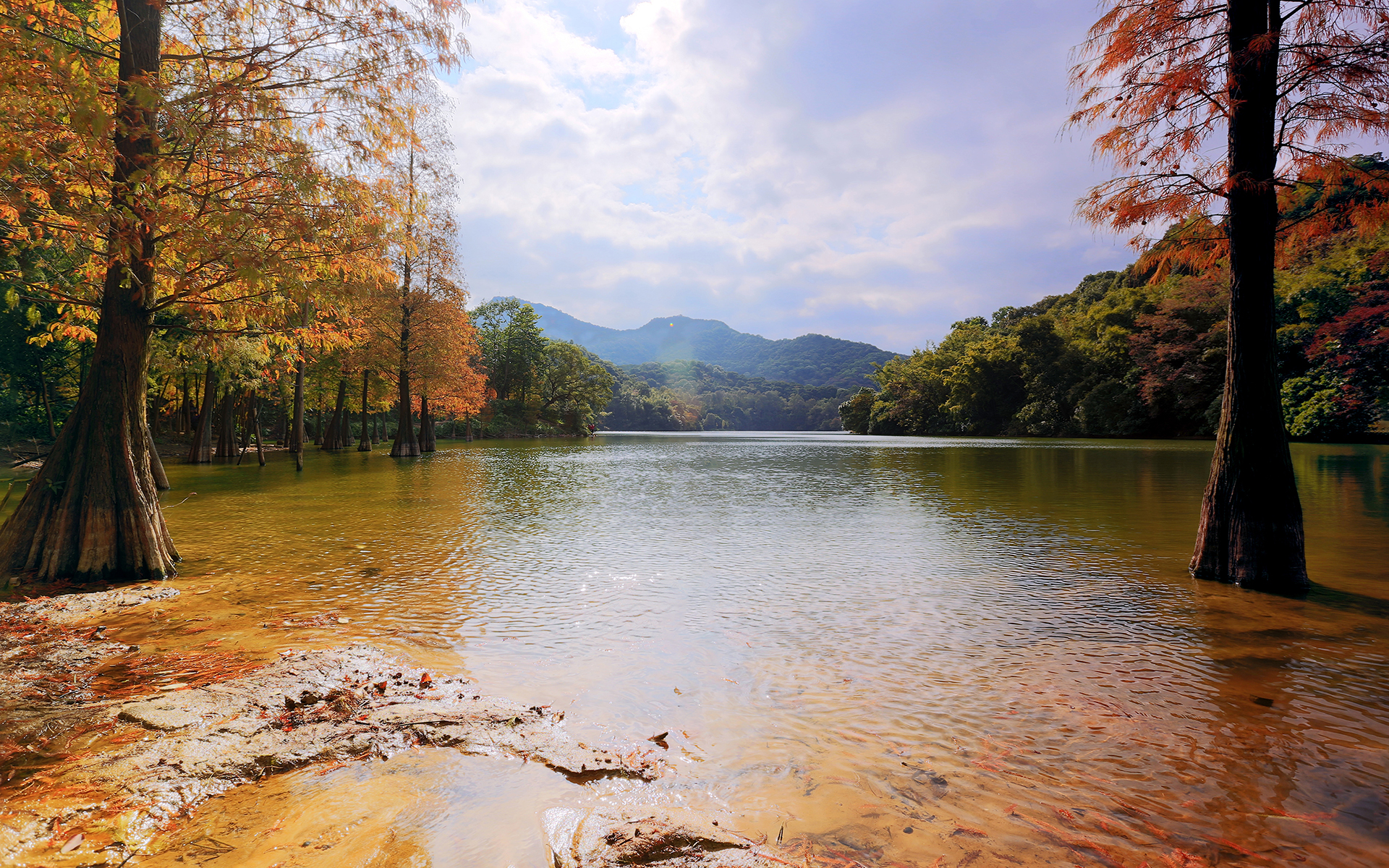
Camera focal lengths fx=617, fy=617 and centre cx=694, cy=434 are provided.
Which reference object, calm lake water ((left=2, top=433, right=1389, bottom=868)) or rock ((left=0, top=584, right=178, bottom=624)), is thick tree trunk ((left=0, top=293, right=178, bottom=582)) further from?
calm lake water ((left=2, top=433, right=1389, bottom=868))

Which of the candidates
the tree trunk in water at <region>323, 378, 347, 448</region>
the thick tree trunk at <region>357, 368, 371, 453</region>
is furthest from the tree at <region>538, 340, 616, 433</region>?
the thick tree trunk at <region>357, 368, 371, 453</region>

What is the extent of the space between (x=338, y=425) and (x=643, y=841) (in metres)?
48.7

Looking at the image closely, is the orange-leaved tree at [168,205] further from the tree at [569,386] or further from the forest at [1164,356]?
the tree at [569,386]

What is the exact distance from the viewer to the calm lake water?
122 inches

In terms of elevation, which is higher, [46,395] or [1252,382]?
[46,395]

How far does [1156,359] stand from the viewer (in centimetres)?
4962

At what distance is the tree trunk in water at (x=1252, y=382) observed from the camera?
26.2 ft

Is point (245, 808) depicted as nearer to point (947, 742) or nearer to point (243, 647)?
point (243, 647)

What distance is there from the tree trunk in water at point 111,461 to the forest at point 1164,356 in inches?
532

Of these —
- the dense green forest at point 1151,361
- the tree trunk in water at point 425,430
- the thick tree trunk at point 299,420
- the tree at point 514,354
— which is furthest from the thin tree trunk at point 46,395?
the tree at point 514,354

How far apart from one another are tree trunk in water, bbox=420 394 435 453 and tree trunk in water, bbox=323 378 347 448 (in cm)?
488

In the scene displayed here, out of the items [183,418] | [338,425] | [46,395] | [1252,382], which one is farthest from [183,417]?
[1252,382]

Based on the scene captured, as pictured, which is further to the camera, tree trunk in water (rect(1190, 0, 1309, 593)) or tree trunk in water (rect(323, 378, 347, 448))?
tree trunk in water (rect(323, 378, 347, 448))

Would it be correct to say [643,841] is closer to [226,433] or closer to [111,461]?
[111,461]
